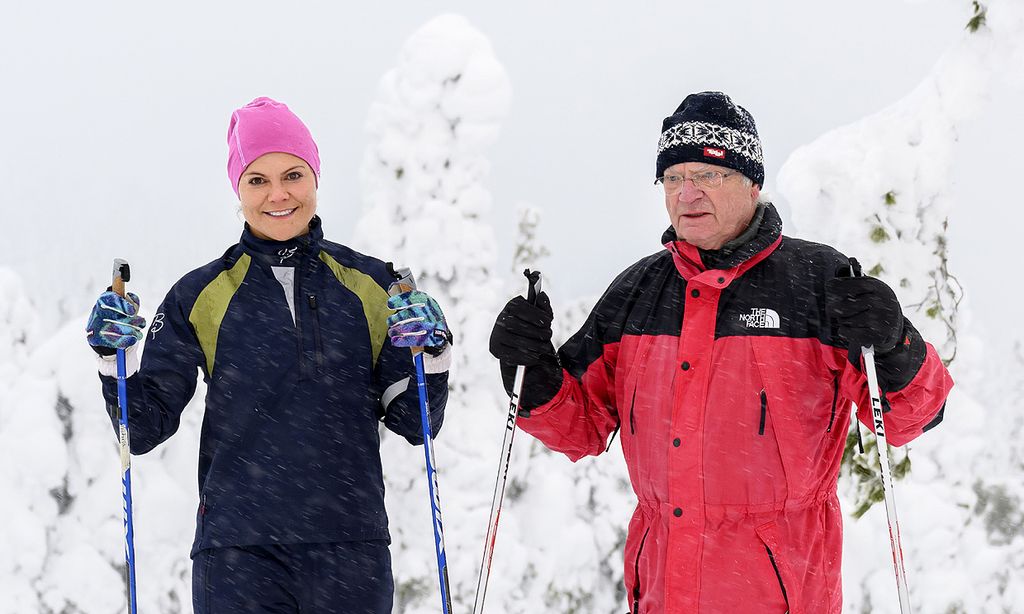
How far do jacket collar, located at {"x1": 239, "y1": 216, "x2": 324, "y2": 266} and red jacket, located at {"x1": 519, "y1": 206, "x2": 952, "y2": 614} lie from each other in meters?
1.11

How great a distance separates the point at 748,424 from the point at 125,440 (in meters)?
1.86

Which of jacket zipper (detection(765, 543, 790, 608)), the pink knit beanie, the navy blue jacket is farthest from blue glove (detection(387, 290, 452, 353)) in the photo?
jacket zipper (detection(765, 543, 790, 608))

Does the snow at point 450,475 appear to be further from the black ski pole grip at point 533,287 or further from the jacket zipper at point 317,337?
the jacket zipper at point 317,337

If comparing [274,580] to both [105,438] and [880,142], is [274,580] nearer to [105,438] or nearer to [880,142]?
[880,142]

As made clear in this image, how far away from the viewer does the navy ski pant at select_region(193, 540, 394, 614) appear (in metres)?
2.54

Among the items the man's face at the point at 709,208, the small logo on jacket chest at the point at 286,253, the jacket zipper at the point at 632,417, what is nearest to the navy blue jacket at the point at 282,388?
the small logo on jacket chest at the point at 286,253

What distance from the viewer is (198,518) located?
266cm

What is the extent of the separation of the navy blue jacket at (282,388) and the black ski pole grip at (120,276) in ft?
0.46

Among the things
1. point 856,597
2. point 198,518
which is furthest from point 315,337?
point 856,597

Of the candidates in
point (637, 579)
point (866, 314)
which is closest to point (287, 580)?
point (637, 579)

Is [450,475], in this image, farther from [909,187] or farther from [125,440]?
[125,440]

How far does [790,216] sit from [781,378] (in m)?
4.51

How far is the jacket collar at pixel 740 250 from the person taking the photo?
2.57 meters

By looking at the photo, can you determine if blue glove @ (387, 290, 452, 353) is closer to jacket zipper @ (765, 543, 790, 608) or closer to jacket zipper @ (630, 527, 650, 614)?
jacket zipper @ (630, 527, 650, 614)
